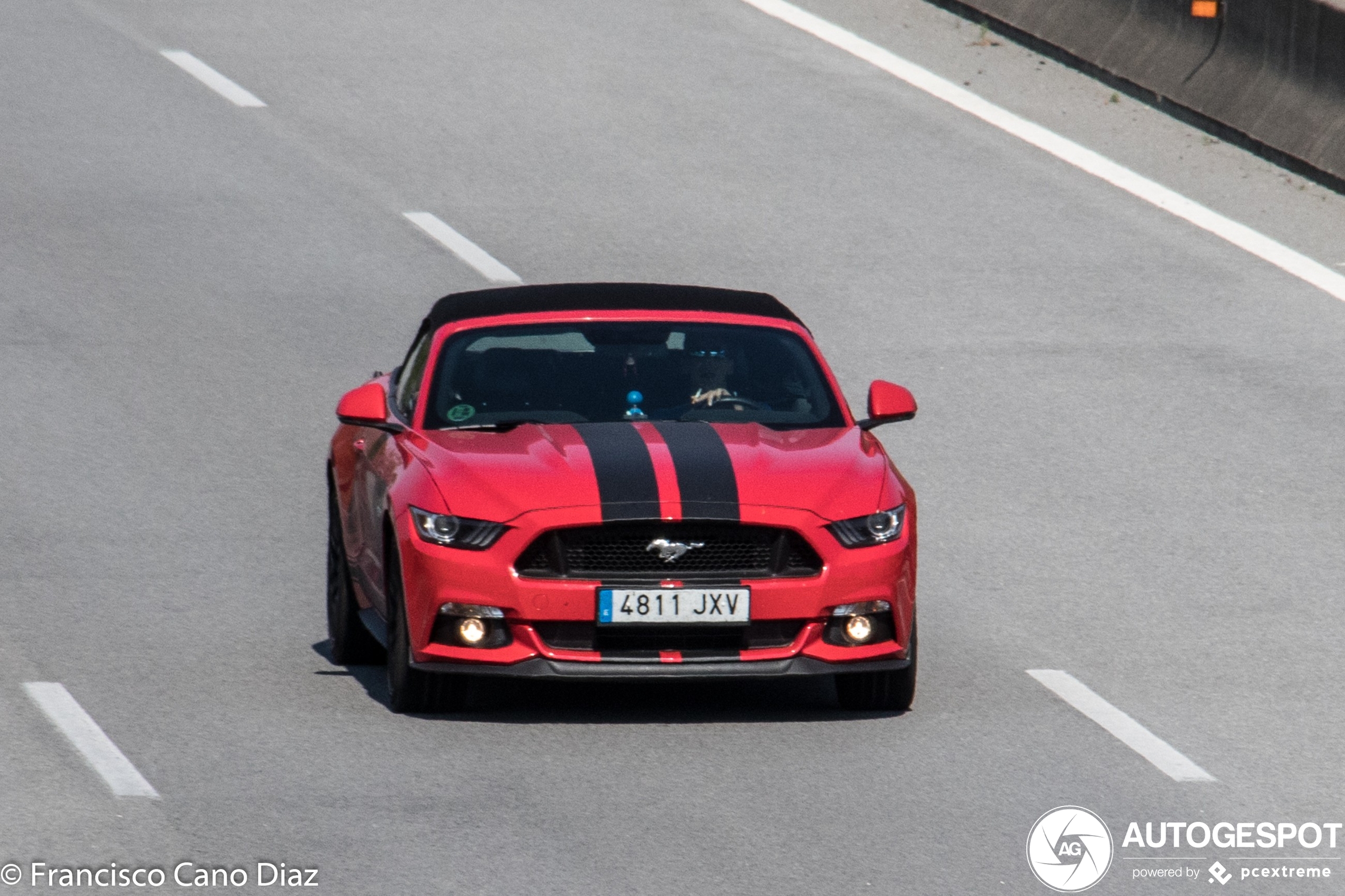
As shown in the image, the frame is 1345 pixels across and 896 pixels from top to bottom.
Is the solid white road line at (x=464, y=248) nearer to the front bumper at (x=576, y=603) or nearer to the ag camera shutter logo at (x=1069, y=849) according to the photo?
the front bumper at (x=576, y=603)

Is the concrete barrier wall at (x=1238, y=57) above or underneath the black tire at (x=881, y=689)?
above

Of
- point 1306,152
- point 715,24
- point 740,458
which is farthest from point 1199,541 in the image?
point 715,24

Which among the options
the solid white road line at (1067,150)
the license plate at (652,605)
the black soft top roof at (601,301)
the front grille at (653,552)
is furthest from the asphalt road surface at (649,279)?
the black soft top roof at (601,301)

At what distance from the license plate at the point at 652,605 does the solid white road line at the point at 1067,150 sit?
957 cm

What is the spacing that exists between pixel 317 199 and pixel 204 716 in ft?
34.0

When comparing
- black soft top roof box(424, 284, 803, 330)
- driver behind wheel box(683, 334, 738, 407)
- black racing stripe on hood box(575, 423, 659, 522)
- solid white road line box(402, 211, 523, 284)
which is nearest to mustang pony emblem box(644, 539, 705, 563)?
black racing stripe on hood box(575, 423, 659, 522)

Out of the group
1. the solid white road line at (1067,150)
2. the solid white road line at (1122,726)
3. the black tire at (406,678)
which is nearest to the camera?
the solid white road line at (1122,726)

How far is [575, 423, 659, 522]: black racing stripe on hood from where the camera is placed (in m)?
9.16

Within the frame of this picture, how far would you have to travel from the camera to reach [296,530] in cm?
1273

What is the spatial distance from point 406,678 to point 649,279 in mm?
8207

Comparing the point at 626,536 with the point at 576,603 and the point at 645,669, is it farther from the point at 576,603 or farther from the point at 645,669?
the point at 645,669

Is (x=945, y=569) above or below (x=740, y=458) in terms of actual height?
below

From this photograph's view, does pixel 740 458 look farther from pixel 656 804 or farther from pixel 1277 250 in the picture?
pixel 1277 250

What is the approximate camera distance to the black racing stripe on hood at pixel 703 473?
9203mm
